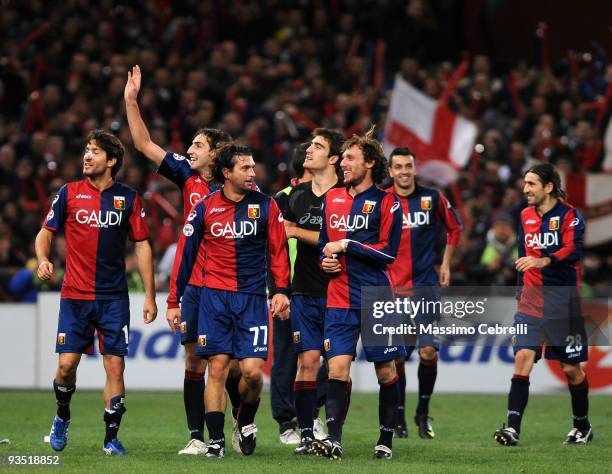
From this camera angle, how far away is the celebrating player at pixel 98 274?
32.6ft

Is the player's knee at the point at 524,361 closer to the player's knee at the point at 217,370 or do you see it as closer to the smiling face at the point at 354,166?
the smiling face at the point at 354,166

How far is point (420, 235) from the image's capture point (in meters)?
12.3

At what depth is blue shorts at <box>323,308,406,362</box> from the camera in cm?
977

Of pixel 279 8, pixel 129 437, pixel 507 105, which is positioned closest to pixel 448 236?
pixel 129 437

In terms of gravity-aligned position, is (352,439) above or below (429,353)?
below

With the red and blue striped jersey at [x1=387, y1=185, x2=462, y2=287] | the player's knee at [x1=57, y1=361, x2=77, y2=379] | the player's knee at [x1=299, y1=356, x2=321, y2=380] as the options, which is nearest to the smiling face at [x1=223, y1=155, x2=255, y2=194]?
the player's knee at [x1=299, y1=356, x2=321, y2=380]

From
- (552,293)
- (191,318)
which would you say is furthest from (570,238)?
(191,318)

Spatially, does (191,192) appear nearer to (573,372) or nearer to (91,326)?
(91,326)

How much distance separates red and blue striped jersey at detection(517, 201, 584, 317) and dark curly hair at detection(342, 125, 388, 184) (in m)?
2.01

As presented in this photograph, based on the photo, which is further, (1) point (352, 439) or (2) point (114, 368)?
(1) point (352, 439)

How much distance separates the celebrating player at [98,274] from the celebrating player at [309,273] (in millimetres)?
1275

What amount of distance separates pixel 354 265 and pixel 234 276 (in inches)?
35.8

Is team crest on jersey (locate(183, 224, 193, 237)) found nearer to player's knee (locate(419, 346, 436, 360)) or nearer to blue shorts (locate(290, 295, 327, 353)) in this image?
blue shorts (locate(290, 295, 327, 353))

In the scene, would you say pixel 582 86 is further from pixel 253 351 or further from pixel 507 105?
pixel 253 351
